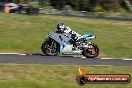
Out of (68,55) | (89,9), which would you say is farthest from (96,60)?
(89,9)

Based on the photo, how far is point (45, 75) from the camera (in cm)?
1611

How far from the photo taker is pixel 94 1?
80.3m

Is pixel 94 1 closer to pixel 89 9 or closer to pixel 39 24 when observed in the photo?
pixel 89 9

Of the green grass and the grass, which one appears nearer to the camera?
the grass

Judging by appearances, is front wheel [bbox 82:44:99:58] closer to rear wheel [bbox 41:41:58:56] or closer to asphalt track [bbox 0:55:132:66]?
asphalt track [bbox 0:55:132:66]

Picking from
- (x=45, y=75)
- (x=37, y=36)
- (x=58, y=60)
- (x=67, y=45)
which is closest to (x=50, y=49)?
(x=67, y=45)

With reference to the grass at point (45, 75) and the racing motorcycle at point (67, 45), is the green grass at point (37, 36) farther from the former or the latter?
the grass at point (45, 75)

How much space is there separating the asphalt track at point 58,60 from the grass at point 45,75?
121 cm

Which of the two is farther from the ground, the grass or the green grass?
the grass

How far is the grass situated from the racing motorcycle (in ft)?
10.1

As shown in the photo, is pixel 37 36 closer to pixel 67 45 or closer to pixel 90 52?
pixel 67 45

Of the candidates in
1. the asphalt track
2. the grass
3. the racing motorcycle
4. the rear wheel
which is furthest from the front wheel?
the grass

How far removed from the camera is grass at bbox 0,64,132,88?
1486 cm

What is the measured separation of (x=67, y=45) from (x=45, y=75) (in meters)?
5.31
